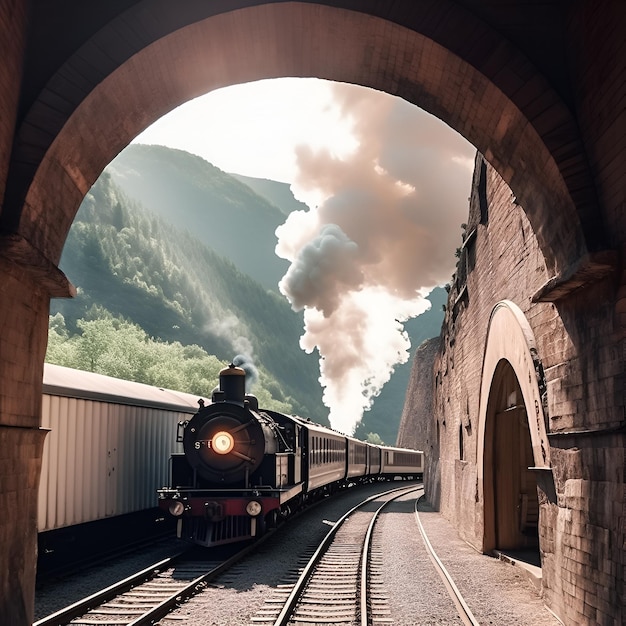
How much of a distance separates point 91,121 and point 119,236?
91.8m

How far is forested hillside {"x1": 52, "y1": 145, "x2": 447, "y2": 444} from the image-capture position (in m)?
88.7

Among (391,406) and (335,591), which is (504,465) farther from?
(391,406)

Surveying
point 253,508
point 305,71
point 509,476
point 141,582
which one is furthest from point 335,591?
point 305,71

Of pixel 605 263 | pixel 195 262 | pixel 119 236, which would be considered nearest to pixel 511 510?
pixel 605 263

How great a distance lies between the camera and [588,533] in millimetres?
7496

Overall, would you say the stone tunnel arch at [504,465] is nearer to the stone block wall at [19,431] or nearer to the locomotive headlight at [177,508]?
the locomotive headlight at [177,508]

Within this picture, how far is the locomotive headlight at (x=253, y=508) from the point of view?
1327cm

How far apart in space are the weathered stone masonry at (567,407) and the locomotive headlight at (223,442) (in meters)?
4.68

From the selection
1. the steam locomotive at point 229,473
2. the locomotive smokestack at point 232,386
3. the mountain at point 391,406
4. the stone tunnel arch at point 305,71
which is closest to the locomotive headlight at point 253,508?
the steam locomotive at point 229,473

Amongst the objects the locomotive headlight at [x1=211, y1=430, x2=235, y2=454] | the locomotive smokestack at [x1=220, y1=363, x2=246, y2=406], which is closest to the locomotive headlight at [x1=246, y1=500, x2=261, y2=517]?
the locomotive headlight at [x1=211, y1=430, x2=235, y2=454]

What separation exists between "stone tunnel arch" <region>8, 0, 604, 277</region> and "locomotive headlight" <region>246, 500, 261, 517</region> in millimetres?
6796

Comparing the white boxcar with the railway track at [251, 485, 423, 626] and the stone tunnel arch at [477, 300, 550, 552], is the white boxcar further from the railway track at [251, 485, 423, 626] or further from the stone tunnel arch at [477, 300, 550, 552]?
the stone tunnel arch at [477, 300, 550, 552]

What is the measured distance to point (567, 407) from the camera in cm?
811

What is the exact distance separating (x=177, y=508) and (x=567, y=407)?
7.55 m
